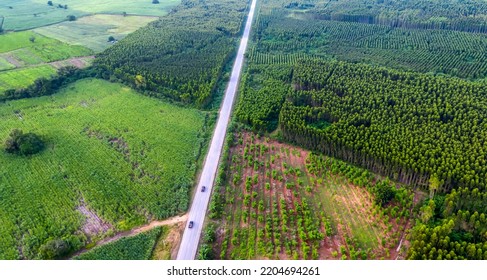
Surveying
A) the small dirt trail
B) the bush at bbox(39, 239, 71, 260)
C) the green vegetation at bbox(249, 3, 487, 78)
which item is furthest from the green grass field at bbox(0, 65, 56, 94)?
the small dirt trail

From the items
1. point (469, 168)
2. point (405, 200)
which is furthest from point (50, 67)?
point (469, 168)

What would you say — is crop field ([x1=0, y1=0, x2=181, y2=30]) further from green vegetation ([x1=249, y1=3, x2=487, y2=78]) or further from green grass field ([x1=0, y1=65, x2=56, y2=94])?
green vegetation ([x1=249, y1=3, x2=487, y2=78])

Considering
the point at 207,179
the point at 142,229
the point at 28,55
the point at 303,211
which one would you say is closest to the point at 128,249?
the point at 142,229

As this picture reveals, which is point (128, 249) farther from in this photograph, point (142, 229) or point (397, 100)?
point (397, 100)

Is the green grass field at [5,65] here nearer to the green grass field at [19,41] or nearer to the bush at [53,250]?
the green grass field at [19,41]

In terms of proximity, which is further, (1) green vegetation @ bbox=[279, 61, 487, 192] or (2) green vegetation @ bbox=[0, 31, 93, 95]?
(2) green vegetation @ bbox=[0, 31, 93, 95]

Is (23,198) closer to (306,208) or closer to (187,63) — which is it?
(306,208)
